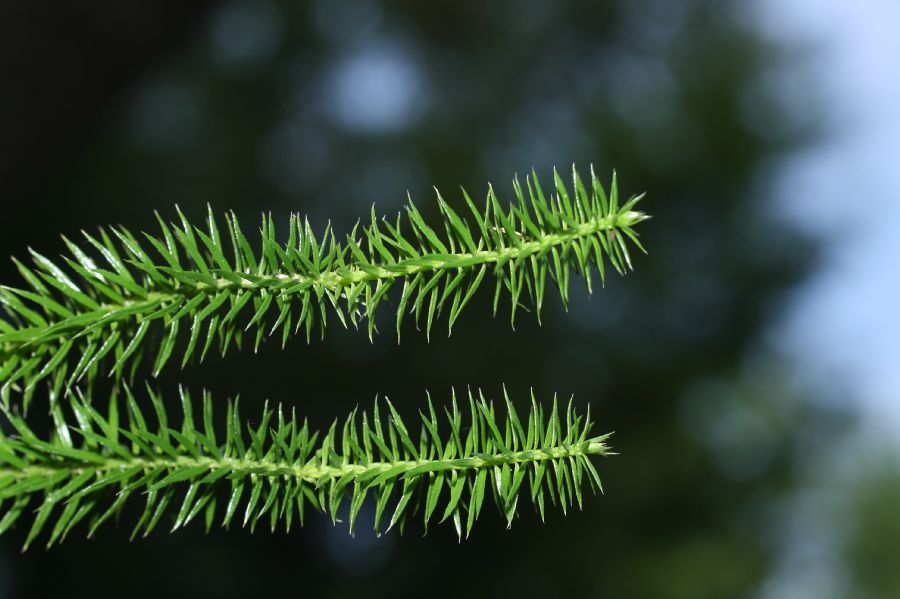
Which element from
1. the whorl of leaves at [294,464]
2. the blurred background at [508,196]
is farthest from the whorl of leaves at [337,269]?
the blurred background at [508,196]

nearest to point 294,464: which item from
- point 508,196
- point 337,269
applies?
point 337,269

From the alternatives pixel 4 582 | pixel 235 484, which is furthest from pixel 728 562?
pixel 235 484

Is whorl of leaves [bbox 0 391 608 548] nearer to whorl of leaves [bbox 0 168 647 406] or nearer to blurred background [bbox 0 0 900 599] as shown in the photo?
whorl of leaves [bbox 0 168 647 406]

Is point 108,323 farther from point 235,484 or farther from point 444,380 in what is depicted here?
point 444,380

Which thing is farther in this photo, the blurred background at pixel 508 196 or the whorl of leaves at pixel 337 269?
the blurred background at pixel 508 196

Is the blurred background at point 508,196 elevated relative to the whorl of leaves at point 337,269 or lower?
elevated

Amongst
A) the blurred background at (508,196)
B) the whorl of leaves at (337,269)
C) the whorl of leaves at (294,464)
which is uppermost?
the blurred background at (508,196)

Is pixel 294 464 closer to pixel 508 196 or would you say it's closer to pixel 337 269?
pixel 337 269

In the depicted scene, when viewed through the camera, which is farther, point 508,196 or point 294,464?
point 508,196

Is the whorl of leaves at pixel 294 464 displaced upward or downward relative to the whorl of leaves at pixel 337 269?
downward

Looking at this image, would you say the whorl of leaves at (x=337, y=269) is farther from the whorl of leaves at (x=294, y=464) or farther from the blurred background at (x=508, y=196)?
the blurred background at (x=508, y=196)

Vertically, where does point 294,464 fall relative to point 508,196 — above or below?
below

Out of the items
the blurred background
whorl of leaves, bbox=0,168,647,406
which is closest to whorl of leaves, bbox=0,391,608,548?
whorl of leaves, bbox=0,168,647,406
